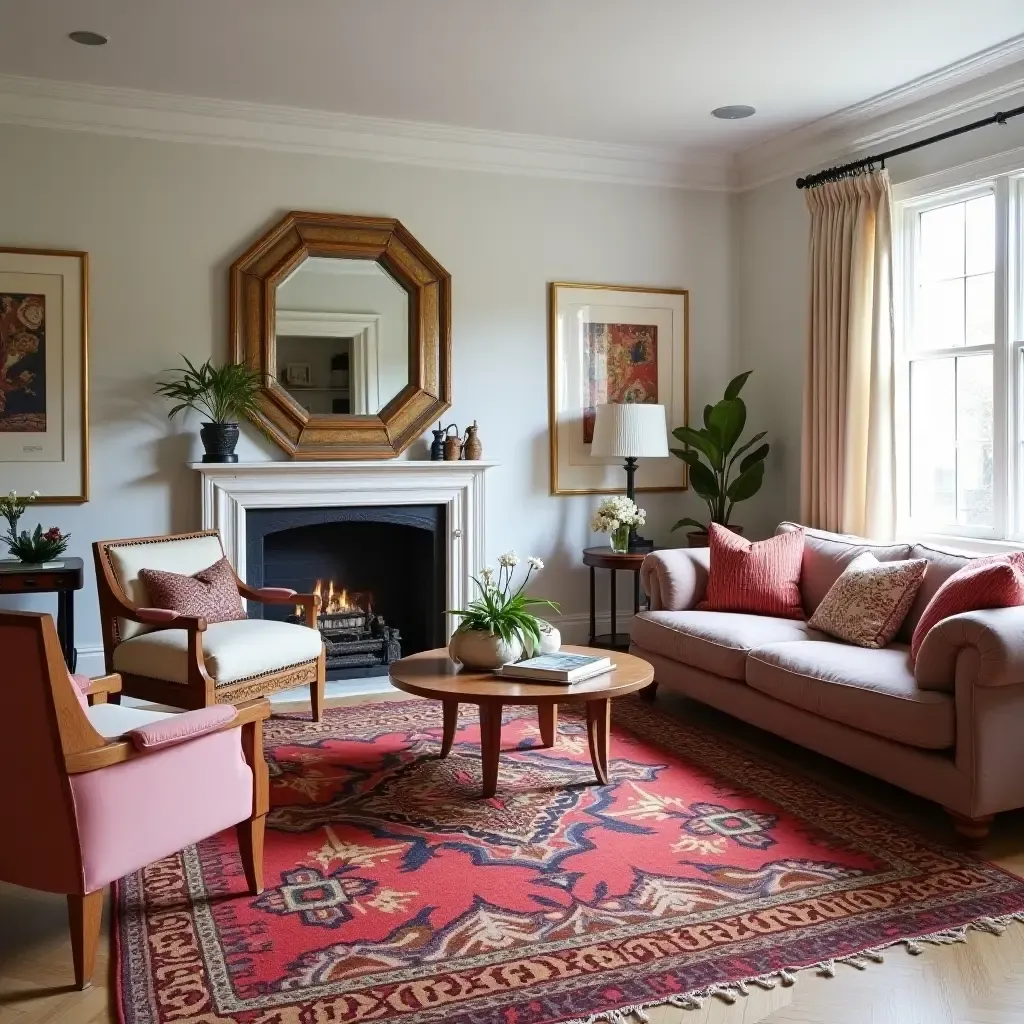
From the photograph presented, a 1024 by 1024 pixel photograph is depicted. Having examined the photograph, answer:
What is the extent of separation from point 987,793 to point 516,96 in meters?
3.74

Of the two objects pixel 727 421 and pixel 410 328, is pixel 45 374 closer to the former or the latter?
pixel 410 328

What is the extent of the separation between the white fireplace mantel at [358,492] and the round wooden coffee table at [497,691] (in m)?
1.71

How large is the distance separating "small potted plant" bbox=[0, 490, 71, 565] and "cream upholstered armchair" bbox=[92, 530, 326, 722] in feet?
1.28

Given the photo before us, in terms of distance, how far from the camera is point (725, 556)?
4.82 m

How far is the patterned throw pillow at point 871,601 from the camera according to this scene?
3.99 m

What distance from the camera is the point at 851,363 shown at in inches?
206

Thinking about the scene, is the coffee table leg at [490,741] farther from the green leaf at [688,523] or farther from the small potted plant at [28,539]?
the green leaf at [688,523]

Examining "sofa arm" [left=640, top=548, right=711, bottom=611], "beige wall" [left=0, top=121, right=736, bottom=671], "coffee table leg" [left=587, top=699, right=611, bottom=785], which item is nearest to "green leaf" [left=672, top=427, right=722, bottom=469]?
"beige wall" [left=0, top=121, right=736, bottom=671]

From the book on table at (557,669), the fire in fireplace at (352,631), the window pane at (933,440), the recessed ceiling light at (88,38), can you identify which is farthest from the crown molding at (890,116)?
the recessed ceiling light at (88,38)

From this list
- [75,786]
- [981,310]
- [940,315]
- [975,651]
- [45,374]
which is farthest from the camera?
[940,315]

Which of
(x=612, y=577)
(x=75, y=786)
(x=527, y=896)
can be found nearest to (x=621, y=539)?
(x=612, y=577)

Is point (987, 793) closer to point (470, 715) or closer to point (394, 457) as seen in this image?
point (470, 715)

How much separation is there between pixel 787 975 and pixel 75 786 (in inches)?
65.5

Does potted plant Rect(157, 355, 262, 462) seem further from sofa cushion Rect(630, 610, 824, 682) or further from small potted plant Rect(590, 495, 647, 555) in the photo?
sofa cushion Rect(630, 610, 824, 682)
